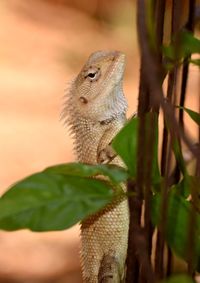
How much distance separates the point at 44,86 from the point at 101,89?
2.91 meters

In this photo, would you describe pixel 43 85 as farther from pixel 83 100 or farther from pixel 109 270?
pixel 109 270

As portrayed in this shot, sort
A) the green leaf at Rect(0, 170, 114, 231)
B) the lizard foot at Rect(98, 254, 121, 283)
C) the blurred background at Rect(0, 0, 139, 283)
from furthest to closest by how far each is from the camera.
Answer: the blurred background at Rect(0, 0, 139, 283) → the lizard foot at Rect(98, 254, 121, 283) → the green leaf at Rect(0, 170, 114, 231)

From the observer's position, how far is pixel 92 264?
5.37ft

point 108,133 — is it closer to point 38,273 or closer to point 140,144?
point 140,144

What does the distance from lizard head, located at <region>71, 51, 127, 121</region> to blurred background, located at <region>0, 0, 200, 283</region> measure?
3.07 feet

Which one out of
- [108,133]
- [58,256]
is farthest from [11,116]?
[108,133]

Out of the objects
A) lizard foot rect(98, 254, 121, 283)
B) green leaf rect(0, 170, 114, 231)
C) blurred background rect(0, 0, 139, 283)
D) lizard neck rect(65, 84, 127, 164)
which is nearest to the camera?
green leaf rect(0, 170, 114, 231)

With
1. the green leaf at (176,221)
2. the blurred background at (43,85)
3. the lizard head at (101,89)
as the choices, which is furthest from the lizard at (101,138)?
the blurred background at (43,85)

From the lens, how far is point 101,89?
1738 millimetres

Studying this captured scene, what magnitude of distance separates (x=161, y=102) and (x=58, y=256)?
248cm

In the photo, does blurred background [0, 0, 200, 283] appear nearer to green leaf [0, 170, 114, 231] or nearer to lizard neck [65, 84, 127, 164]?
lizard neck [65, 84, 127, 164]

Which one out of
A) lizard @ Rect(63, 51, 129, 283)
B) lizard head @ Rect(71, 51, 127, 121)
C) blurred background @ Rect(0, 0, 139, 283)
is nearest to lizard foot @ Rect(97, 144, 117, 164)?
lizard @ Rect(63, 51, 129, 283)

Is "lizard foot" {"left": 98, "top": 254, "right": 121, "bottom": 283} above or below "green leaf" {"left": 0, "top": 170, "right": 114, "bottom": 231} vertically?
below

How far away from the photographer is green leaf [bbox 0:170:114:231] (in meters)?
0.65
